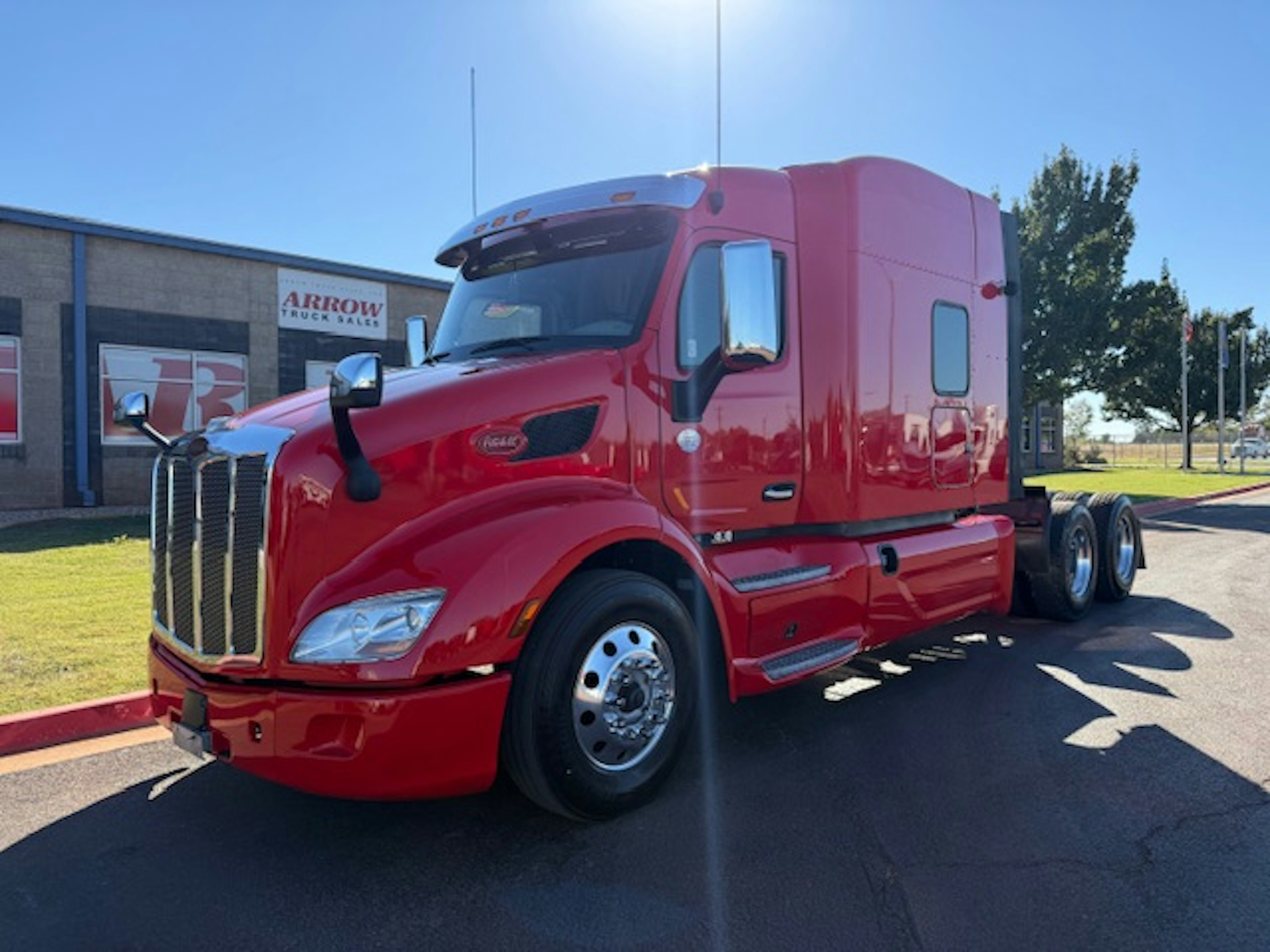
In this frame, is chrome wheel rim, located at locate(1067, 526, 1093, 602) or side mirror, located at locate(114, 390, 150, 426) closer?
side mirror, located at locate(114, 390, 150, 426)

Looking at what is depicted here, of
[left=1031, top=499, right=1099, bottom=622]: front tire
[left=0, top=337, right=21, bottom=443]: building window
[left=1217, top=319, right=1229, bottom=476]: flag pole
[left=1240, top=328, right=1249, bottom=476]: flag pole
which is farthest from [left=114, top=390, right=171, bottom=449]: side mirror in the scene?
[left=1240, top=328, right=1249, bottom=476]: flag pole

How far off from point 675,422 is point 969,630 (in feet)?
14.4

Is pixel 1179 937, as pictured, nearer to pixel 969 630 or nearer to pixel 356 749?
pixel 356 749

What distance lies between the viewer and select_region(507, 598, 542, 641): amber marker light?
3.26m

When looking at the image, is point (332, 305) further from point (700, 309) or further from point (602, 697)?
point (602, 697)

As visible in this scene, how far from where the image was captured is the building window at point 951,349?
18.9 feet

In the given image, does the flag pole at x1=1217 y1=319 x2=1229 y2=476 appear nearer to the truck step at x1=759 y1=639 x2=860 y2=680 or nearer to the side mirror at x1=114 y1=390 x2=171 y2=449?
the truck step at x1=759 y1=639 x2=860 y2=680

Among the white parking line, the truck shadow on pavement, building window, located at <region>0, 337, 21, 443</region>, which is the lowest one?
the truck shadow on pavement

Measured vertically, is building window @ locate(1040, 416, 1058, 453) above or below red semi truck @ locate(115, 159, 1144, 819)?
above

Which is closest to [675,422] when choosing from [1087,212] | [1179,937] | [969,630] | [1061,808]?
[1061,808]

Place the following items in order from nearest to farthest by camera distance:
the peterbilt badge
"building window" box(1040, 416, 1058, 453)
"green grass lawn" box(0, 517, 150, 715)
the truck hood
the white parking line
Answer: the truck hood
the peterbilt badge
the white parking line
"green grass lawn" box(0, 517, 150, 715)
"building window" box(1040, 416, 1058, 453)

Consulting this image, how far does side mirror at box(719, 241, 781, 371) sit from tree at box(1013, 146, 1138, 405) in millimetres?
21824

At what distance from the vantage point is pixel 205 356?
18688 mm

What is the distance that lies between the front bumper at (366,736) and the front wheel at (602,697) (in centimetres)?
16
